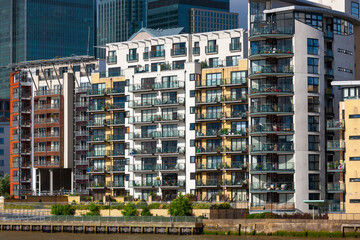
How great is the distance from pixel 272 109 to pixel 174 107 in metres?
24.8

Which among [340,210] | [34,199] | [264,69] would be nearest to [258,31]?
[264,69]

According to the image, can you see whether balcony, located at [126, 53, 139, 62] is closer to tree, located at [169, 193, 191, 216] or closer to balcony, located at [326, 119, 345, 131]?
tree, located at [169, 193, 191, 216]

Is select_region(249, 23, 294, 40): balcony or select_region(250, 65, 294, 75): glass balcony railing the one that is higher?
select_region(249, 23, 294, 40): balcony

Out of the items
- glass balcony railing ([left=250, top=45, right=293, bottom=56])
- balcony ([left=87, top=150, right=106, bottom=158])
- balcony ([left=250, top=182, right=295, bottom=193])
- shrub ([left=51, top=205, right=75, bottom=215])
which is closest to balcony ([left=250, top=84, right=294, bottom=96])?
glass balcony railing ([left=250, top=45, right=293, bottom=56])

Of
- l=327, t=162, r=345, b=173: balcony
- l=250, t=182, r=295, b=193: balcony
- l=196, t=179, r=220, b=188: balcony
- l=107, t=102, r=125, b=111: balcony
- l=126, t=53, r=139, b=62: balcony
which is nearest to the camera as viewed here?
l=327, t=162, r=345, b=173: balcony

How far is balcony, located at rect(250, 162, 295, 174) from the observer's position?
13588 centimetres

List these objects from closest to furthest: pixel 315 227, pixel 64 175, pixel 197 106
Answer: pixel 315 227 → pixel 197 106 → pixel 64 175

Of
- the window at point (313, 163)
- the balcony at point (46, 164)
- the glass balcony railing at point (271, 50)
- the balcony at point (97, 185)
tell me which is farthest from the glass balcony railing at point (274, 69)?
the balcony at point (46, 164)

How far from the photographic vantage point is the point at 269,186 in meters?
137

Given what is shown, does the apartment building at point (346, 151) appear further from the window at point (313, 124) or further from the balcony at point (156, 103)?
the balcony at point (156, 103)

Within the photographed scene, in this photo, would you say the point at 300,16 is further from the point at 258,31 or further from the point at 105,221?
the point at 105,221

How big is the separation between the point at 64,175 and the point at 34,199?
17607 millimetres

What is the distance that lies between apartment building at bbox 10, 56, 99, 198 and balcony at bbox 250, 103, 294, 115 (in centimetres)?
5321

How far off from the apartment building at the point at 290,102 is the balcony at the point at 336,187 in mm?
3023
